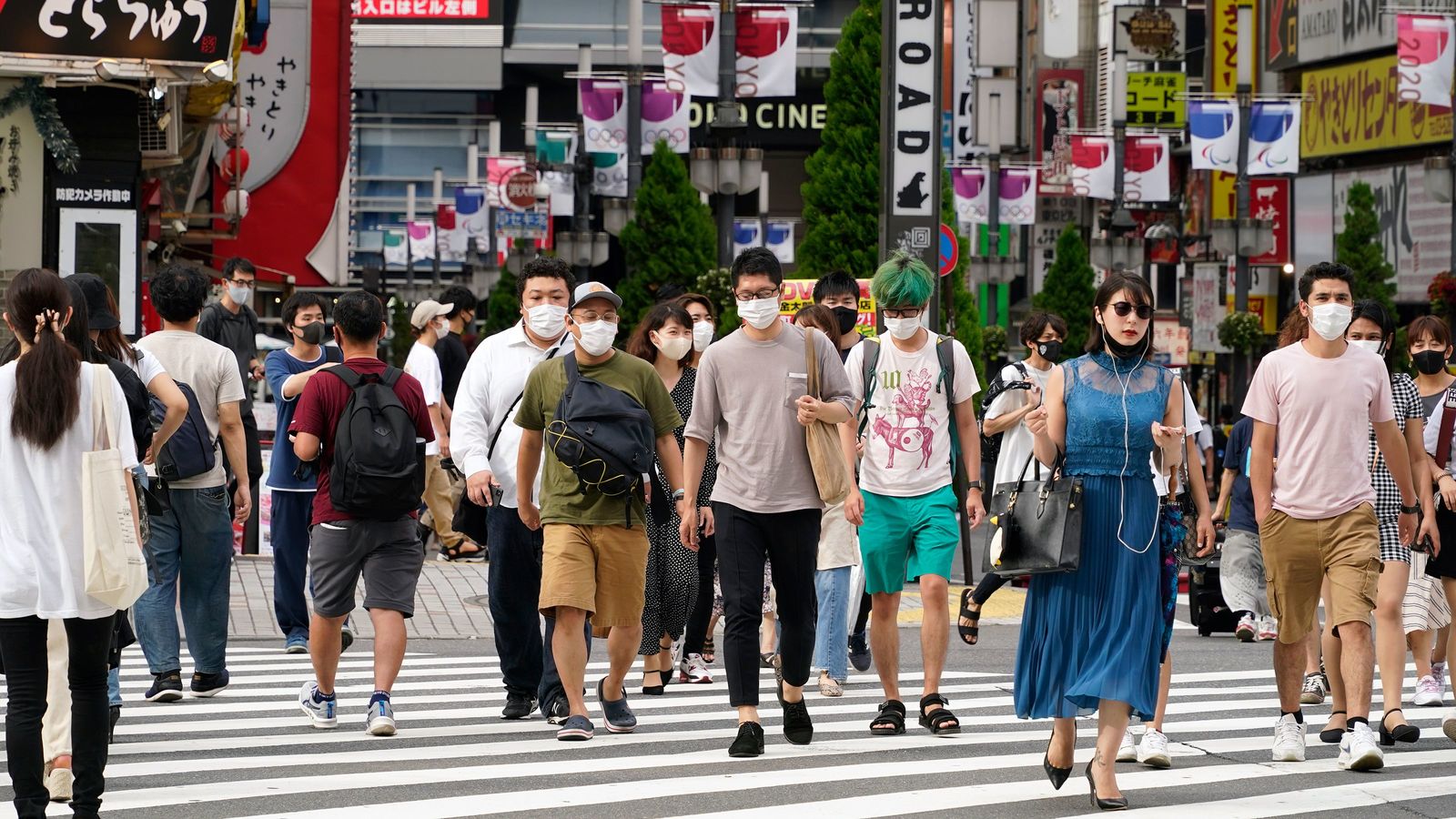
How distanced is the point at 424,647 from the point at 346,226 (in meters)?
15.9

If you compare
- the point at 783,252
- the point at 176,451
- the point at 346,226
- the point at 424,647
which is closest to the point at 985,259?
the point at 783,252

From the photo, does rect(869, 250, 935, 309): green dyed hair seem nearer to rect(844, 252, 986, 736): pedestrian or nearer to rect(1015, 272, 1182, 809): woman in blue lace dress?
rect(844, 252, 986, 736): pedestrian

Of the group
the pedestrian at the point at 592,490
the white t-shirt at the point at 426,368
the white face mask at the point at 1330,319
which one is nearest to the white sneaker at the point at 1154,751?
the white face mask at the point at 1330,319

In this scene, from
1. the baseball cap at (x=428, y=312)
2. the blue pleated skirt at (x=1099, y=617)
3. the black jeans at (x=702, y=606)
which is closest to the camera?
the blue pleated skirt at (x=1099, y=617)

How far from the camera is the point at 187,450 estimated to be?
970 cm

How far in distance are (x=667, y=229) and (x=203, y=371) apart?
32227 millimetres

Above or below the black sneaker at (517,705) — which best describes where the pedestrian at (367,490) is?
above

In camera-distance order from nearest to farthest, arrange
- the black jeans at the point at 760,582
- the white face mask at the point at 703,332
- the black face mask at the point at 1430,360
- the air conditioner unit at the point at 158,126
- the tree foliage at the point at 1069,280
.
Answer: the black jeans at the point at 760,582 → the black face mask at the point at 1430,360 → the white face mask at the point at 703,332 → the air conditioner unit at the point at 158,126 → the tree foliage at the point at 1069,280

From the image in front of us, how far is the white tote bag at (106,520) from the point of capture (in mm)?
6543

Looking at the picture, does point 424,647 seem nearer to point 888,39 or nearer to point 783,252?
point 888,39

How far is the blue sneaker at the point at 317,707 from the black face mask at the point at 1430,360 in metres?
5.24

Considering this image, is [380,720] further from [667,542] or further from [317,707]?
[667,542]

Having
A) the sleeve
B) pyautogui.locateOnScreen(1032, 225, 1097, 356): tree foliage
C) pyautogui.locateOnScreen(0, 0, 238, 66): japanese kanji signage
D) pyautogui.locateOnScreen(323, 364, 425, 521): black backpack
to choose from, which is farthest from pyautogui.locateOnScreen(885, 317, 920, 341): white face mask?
pyautogui.locateOnScreen(1032, 225, 1097, 356): tree foliage

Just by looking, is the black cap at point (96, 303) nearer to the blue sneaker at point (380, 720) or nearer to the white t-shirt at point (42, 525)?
the white t-shirt at point (42, 525)
